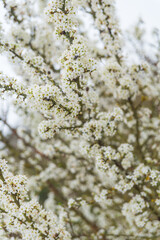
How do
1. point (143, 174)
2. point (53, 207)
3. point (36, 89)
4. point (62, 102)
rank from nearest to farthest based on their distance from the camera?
point (36, 89) < point (62, 102) < point (143, 174) < point (53, 207)

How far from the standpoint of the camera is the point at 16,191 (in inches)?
138

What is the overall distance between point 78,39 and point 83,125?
1.57 m

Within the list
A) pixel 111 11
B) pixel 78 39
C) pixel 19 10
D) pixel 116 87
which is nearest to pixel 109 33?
pixel 111 11

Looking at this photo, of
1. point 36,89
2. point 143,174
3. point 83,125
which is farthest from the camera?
point 143,174

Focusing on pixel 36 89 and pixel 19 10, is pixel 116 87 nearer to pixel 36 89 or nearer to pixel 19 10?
pixel 36 89

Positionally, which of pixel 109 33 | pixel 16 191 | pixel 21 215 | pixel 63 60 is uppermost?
pixel 109 33

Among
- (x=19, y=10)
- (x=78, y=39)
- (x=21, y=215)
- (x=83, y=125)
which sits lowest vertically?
(x=21, y=215)

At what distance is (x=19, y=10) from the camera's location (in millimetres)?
5504

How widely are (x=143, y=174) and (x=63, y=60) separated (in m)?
2.81

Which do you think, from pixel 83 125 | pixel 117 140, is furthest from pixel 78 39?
pixel 117 140

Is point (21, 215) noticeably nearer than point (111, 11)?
Yes

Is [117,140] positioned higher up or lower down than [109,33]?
lower down

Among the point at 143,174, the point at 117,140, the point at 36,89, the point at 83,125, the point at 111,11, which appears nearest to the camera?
the point at 36,89

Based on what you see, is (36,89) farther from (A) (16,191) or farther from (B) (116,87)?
(B) (116,87)
